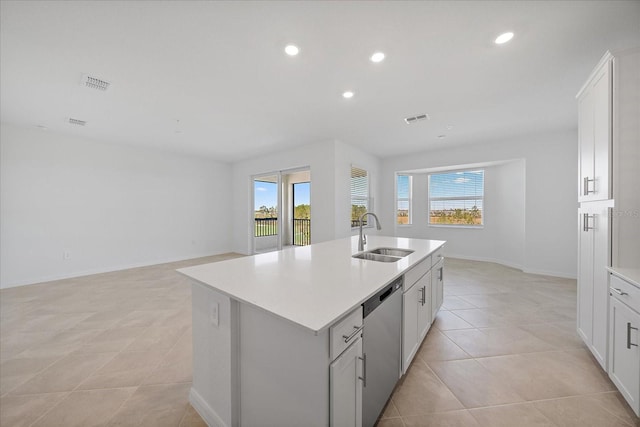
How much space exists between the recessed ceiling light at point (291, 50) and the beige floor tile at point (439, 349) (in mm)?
2802

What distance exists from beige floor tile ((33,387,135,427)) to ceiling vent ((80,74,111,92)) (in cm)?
283

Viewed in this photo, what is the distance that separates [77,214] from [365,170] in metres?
5.79

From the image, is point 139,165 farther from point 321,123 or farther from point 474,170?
point 474,170

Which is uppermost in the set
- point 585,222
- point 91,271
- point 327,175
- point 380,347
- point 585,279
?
point 327,175

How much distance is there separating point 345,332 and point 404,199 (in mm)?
5936

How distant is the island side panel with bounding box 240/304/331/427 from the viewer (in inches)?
34.8

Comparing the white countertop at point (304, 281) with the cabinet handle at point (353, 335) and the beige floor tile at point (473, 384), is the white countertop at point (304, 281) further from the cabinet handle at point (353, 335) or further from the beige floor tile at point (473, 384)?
the beige floor tile at point (473, 384)

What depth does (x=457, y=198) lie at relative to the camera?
233 inches

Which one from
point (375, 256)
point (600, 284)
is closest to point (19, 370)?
point (375, 256)

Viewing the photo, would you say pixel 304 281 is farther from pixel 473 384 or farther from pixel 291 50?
pixel 291 50

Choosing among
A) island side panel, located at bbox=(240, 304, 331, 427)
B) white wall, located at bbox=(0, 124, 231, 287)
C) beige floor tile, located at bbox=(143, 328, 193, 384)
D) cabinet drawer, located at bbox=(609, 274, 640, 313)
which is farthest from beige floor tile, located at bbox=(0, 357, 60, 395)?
cabinet drawer, located at bbox=(609, 274, 640, 313)

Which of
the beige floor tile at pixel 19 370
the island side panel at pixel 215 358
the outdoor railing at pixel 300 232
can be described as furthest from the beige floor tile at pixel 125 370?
the outdoor railing at pixel 300 232

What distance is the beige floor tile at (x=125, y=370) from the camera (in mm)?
1697

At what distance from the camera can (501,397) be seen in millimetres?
1564
